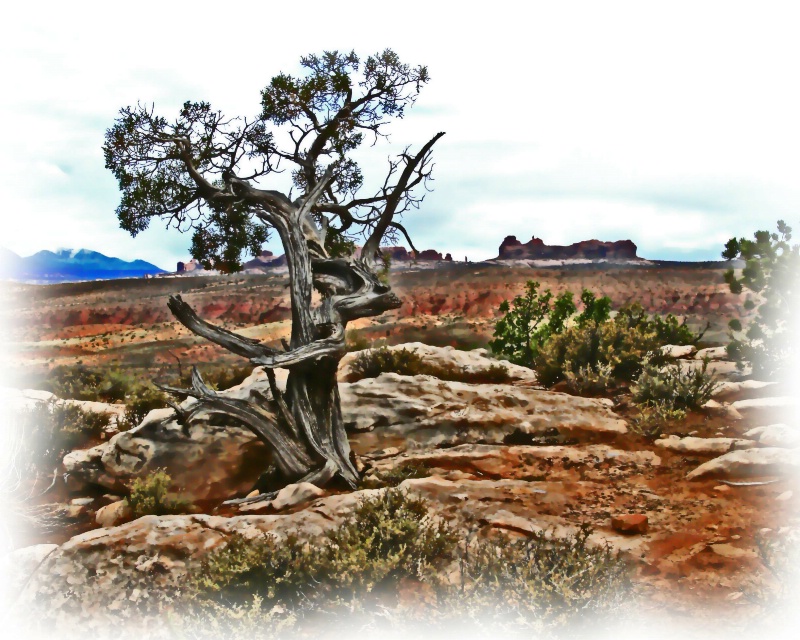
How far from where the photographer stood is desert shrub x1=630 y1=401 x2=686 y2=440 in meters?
11.2

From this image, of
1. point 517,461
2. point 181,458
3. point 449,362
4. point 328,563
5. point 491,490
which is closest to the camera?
point 328,563

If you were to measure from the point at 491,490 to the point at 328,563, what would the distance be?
297 cm

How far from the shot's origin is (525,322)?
19.0 m

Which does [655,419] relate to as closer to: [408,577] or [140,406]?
[408,577]

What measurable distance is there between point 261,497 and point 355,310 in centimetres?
302

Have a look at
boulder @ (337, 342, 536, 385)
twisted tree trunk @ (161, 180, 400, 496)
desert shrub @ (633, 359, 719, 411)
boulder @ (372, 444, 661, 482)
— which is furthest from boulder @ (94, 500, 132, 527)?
desert shrub @ (633, 359, 719, 411)

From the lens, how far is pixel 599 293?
145 ft

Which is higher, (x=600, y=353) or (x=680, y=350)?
(x=600, y=353)

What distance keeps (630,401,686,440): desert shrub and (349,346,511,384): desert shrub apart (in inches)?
154

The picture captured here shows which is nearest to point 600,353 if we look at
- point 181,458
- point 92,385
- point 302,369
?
point 302,369

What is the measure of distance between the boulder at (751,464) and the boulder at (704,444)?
73 cm

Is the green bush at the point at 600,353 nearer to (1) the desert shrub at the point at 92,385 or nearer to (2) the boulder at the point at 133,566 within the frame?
(2) the boulder at the point at 133,566

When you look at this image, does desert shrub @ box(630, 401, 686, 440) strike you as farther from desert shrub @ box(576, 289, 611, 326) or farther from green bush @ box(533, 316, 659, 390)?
desert shrub @ box(576, 289, 611, 326)

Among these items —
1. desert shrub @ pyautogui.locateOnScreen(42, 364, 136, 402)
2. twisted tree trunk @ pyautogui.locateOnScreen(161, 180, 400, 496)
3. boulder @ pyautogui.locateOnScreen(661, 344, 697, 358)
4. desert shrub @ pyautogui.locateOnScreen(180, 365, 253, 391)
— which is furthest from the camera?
boulder @ pyautogui.locateOnScreen(661, 344, 697, 358)
